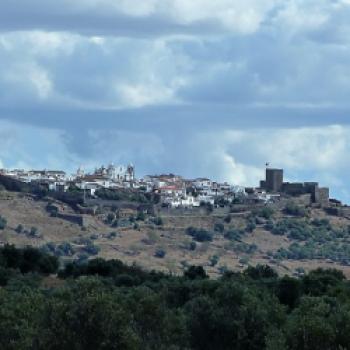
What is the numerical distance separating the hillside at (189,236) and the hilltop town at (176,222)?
0.46 ft

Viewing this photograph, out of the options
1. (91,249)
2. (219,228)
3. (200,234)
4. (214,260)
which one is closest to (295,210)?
(219,228)

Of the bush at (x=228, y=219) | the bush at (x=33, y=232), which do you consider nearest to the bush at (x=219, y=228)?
the bush at (x=228, y=219)

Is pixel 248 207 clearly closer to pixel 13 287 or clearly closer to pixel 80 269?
pixel 80 269

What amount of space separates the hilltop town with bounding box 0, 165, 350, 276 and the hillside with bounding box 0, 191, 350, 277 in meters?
0.14

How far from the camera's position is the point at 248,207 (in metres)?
176

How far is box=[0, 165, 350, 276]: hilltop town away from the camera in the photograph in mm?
142875

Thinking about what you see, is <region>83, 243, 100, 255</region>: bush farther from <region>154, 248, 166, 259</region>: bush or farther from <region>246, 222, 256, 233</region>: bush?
<region>246, 222, 256, 233</region>: bush

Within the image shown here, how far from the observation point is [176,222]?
165250 mm

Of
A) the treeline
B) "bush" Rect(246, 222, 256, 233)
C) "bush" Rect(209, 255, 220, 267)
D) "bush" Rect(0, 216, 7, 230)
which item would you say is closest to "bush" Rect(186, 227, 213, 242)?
"bush" Rect(246, 222, 256, 233)

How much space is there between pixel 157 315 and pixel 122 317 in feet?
10.0

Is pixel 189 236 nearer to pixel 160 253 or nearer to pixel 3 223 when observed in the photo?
pixel 160 253

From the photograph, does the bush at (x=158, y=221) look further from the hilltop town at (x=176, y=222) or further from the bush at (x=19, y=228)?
the bush at (x=19, y=228)

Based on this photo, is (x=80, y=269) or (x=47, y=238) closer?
(x=80, y=269)

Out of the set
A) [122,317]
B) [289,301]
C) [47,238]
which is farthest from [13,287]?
[47,238]
